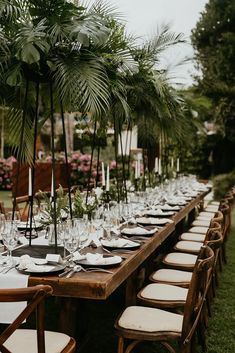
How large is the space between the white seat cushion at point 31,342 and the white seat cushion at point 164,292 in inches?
35.3

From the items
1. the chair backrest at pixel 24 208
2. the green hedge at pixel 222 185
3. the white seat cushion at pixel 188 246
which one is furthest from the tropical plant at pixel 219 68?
the chair backrest at pixel 24 208

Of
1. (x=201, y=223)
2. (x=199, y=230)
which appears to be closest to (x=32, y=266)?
(x=199, y=230)

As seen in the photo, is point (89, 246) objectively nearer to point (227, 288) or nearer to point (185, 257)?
point (185, 257)

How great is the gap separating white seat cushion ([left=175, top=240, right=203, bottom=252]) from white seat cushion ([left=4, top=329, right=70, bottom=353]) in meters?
2.59

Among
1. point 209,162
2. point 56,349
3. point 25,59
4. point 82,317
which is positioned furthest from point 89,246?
point 209,162

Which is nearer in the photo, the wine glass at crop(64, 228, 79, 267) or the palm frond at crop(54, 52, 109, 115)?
the wine glass at crop(64, 228, 79, 267)

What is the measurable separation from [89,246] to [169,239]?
132 inches

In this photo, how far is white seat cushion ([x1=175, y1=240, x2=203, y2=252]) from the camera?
4.81m

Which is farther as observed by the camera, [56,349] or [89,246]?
[89,246]

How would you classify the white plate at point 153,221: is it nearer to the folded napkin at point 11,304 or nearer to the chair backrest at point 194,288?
the chair backrest at point 194,288

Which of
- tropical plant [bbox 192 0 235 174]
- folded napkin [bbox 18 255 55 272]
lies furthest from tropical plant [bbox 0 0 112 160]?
tropical plant [bbox 192 0 235 174]

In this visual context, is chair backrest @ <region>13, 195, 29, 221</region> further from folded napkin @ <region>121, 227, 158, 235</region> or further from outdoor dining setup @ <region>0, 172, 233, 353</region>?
folded napkin @ <region>121, 227, 158, 235</region>

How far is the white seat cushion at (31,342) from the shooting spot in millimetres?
2234

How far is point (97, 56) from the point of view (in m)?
3.55
